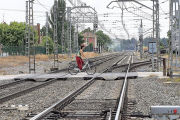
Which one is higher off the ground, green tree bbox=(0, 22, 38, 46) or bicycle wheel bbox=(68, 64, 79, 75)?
green tree bbox=(0, 22, 38, 46)

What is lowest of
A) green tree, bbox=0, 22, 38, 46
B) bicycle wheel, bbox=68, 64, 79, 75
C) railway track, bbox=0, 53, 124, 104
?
railway track, bbox=0, 53, 124, 104

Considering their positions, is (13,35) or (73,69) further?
(13,35)

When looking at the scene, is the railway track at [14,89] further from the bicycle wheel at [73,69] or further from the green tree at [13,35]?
the green tree at [13,35]

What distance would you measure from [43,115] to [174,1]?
10.9m

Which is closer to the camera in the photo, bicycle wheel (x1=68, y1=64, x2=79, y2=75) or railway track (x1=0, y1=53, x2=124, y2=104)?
railway track (x1=0, y1=53, x2=124, y2=104)

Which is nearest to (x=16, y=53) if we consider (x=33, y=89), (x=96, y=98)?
(x=33, y=89)

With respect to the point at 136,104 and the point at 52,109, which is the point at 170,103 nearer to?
the point at 136,104

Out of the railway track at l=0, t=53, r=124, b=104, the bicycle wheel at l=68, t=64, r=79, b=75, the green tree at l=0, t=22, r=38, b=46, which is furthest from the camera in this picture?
the green tree at l=0, t=22, r=38, b=46

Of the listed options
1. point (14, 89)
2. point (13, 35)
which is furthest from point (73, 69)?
point (13, 35)

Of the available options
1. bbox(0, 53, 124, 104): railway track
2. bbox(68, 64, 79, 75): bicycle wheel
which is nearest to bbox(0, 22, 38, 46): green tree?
bbox(68, 64, 79, 75): bicycle wheel

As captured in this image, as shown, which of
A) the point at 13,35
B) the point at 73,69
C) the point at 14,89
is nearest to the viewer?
the point at 14,89

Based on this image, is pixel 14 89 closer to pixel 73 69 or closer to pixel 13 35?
pixel 73 69

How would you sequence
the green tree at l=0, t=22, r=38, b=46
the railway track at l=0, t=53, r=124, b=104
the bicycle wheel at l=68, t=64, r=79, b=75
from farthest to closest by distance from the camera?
the green tree at l=0, t=22, r=38, b=46, the bicycle wheel at l=68, t=64, r=79, b=75, the railway track at l=0, t=53, r=124, b=104

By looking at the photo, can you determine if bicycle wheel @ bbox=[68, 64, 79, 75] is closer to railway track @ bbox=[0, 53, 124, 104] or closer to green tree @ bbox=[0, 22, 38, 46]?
railway track @ bbox=[0, 53, 124, 104]
